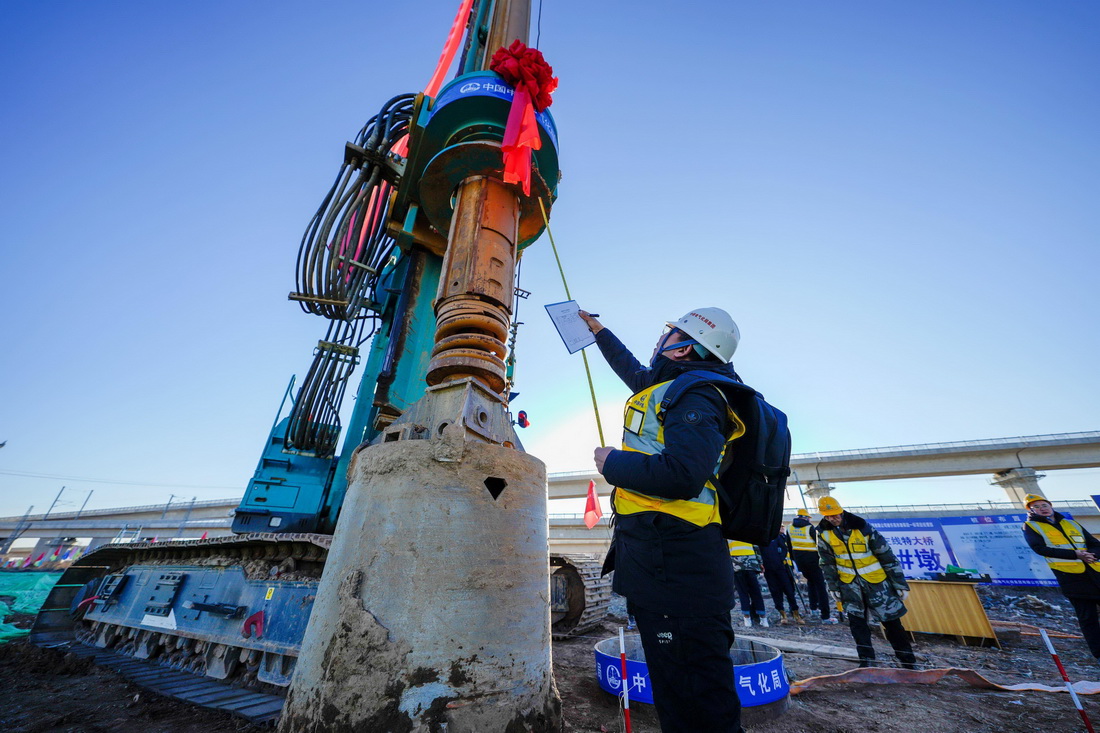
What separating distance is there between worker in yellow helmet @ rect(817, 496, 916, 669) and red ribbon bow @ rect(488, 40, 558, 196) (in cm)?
537

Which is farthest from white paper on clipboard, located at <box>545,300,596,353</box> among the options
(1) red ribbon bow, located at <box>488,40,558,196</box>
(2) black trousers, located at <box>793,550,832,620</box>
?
(2) black trousers, located at <box>793,550,832,620</box>

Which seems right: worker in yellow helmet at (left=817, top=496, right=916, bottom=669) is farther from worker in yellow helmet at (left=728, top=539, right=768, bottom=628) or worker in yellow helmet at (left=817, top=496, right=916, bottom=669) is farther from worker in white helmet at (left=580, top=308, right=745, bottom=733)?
worker in white helmet at (left=580, top=308, right=745, bottom=733)

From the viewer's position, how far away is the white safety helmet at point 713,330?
222 cm

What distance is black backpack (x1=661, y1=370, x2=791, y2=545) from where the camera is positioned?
71.3 inches

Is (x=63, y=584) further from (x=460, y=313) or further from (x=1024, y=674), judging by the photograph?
(x=1024, y=674)

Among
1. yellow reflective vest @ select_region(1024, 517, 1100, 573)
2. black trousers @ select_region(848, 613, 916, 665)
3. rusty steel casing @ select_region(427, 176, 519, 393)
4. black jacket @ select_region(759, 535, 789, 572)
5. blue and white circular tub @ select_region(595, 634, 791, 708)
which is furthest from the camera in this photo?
black jacket @ select_region(759, 535, 789, 572)

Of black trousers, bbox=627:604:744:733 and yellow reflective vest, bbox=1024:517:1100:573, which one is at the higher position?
yellow reflective vest, bbox=1024:517:1100:573

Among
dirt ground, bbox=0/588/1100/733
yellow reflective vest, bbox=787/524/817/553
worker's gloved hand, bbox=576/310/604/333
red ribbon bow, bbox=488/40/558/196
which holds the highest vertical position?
red ribbon bow, bbox=488/40/558/196

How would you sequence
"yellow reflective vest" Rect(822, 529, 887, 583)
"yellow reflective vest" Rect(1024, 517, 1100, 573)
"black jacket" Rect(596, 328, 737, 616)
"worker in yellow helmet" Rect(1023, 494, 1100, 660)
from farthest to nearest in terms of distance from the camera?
"yellow reflective vest" Rect(1024, 517, 1100, 573) < "worker in yellow helmet" Rect(1023, 494, 1100, 660) < "yellow reflective vest" Rect(822, 529, 887, 583) < "black jacket" Rect(596, 328, 737, 616)

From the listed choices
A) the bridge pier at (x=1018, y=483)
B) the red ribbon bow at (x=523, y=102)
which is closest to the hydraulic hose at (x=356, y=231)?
the red ribbon bow at (x=523, y=102)

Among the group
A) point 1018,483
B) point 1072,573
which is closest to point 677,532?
point 1072,573

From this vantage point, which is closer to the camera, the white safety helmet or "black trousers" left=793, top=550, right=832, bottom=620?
the white safety helmet

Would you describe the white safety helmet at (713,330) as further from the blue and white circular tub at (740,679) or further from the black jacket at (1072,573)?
the black jacket at (1072,573)

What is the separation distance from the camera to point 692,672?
151 cm
